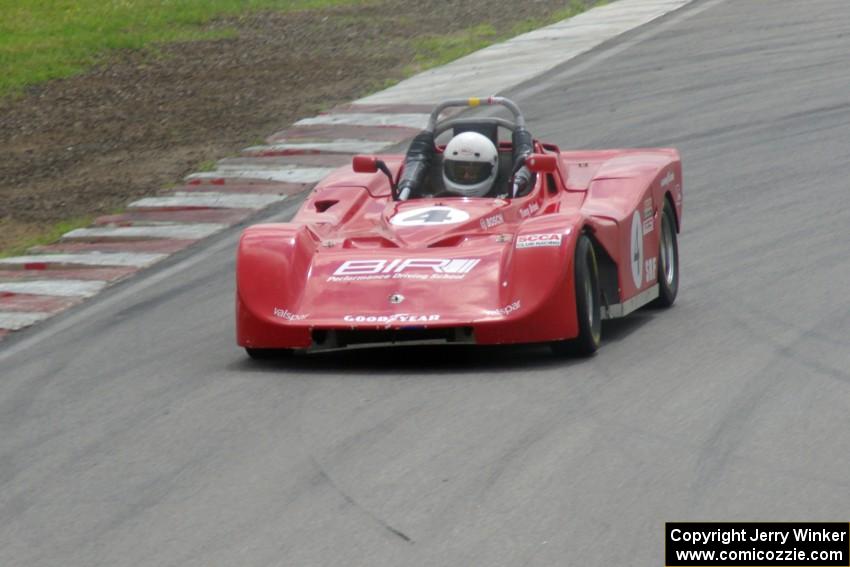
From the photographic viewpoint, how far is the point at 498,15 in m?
25.6

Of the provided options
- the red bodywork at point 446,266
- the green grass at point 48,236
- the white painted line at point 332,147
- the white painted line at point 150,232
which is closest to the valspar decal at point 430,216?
the red bodywork at point 446,266

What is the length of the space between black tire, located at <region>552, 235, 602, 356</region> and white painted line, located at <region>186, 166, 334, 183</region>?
21.3 feet

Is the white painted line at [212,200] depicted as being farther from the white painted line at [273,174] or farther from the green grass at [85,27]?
the green grass at [85,27]

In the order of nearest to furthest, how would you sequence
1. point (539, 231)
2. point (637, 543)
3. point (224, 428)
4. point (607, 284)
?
point (637, 543), point (224, 428), point (539, 231), point (607, 284)

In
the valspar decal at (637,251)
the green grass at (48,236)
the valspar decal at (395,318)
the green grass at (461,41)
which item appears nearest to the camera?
the valspar decal at (395,318)

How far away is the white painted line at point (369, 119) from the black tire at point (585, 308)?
8.35 m

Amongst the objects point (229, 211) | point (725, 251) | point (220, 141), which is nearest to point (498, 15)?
point (220, 141)

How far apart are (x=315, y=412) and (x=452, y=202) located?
235 cm

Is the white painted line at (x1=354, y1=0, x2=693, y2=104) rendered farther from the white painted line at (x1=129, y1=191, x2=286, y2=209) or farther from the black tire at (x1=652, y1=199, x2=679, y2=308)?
the black tire at (x1=652, y1=199, x2=679, y2=308)

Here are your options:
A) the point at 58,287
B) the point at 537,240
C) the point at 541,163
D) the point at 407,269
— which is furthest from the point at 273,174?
the point at 537,240

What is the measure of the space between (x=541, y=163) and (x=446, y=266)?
4.30 ft

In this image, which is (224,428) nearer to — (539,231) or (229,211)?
(539,231)

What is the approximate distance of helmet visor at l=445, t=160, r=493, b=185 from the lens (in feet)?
33.7

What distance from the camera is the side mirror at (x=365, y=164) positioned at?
1052cm
